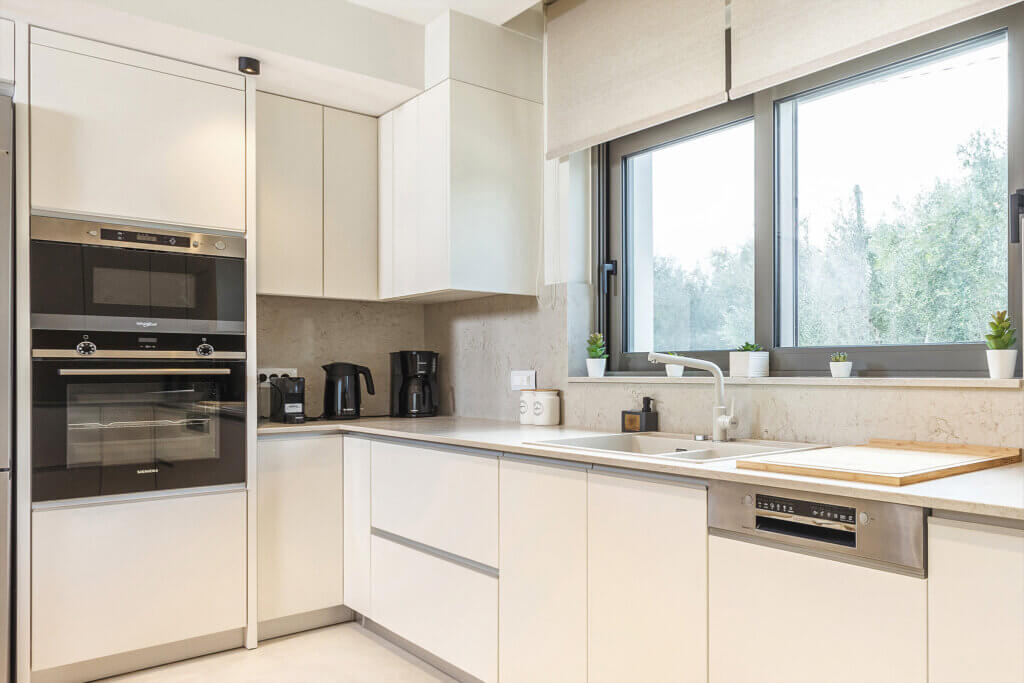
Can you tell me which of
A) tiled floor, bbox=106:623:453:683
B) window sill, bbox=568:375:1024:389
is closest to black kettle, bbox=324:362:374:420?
tiled floor, bbox=106:623:453:683

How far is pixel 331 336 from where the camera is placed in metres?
3.46

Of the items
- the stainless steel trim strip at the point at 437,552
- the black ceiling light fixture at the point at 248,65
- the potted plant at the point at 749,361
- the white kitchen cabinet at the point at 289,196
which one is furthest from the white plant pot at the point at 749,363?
the black ceiling light fixture at the point at 248,65

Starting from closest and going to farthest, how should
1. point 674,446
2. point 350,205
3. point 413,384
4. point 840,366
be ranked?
1. point 840,366
2. point 674,446
3. point 350,205
4. point 413,384

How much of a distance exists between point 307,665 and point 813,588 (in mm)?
1877

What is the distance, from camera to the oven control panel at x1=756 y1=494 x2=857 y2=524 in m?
1.38

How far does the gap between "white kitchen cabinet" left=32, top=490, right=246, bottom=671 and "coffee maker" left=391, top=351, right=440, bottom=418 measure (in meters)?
0.90

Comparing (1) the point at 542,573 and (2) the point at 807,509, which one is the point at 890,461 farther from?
(1) the point at 542,573

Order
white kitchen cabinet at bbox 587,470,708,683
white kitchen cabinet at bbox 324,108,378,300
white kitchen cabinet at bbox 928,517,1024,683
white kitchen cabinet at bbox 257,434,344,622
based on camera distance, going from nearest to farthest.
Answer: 1. white kitchen cabinet at bbox 928,517,1024,683
2. white kitchen cabinet at bbox 587,470,708,683
3. white kitchen cabinet at bbox 257,434,344,622
4. white kitchen cabinet at bbox 324,108,378,300

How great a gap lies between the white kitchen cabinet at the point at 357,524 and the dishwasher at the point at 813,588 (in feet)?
5.22

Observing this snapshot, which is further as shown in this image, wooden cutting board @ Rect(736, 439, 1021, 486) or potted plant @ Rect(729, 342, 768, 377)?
potted plant @ Rect(729, 342, 768, 377)

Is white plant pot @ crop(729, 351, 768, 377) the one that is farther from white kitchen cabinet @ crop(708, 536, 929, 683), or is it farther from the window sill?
white kitchen cabinet @ crop(708, 536, 929, 683)

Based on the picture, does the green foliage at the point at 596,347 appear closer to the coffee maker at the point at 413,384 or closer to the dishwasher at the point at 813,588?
the coffee maker at the point at 413,384

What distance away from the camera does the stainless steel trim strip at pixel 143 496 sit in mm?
2355

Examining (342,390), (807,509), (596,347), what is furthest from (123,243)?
(807,509)
